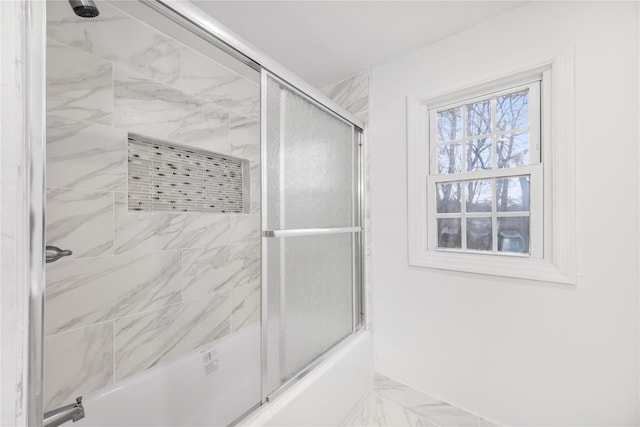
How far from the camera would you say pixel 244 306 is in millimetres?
2170

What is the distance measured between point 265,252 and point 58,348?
3.46 feet

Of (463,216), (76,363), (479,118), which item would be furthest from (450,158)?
(76,363)

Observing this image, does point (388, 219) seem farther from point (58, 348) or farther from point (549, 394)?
point (58, 348)

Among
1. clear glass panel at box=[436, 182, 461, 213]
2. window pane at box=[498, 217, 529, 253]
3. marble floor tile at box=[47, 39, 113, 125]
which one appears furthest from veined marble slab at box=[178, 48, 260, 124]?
window pane at box=[498, 217, 529, 253]

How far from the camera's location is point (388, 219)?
207cm

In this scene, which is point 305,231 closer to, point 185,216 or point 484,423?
point 185,216

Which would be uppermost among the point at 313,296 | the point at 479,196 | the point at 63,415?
the point at 479,196

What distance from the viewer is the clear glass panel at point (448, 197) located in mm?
1868

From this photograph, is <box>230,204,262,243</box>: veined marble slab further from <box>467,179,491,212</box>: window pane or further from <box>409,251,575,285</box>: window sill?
<box>467,179,491,212</box>: window pane

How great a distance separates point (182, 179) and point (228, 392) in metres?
1.46

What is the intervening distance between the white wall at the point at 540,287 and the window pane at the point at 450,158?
0.26m

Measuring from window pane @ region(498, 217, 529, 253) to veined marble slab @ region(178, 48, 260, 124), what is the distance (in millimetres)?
1964

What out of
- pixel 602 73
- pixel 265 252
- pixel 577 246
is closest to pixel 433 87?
pixel 602 73

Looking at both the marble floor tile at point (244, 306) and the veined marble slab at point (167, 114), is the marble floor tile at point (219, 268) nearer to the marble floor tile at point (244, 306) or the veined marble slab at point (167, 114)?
the marble floor tile at point (244, 306)
